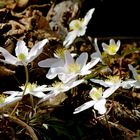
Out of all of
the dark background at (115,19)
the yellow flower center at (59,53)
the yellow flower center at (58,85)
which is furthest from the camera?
the dark background at (115,19)

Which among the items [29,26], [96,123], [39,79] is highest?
[29,26]

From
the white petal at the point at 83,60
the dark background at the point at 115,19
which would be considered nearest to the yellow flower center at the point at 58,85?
the white petal at the point at 83,60

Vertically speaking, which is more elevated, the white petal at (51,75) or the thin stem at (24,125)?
the white petal at (51,75)

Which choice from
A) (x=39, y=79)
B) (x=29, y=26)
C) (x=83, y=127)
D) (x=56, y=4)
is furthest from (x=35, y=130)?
(x=56, y=4)

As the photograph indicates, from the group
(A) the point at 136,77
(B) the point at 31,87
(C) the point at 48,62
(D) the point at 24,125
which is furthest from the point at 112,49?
(D) the point at 24,125

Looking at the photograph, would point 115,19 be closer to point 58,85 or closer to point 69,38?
point 69,38

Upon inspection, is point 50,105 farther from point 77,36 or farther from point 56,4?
point 56,4

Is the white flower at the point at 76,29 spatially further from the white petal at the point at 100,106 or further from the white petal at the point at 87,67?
the white petal at the point at 100,106
